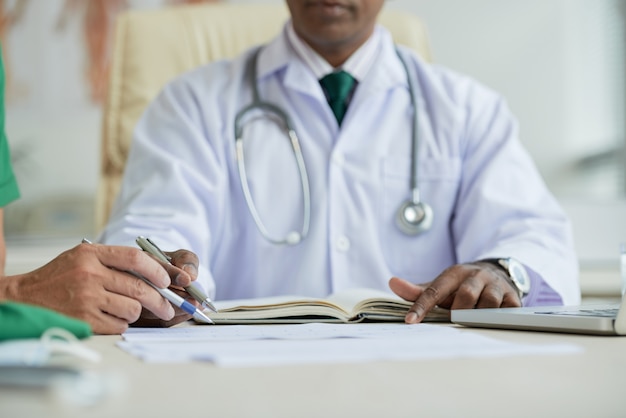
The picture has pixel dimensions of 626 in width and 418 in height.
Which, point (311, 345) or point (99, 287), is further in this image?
point (99, 287)

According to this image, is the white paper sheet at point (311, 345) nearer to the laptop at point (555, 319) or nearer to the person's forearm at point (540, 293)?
the laptop at point (555, 319)

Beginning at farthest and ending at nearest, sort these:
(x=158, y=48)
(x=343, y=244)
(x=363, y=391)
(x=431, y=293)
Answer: (x=158, y=48) → (x=343, y=244) → (x=431, y=293) → (x=363, y=391)

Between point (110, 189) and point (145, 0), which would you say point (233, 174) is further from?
point (145, 0)

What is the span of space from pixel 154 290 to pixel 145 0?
2.01m

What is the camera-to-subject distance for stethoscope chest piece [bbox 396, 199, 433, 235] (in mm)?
1560

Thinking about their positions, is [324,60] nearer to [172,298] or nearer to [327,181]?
[327,181]

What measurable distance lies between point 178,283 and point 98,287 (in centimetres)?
9

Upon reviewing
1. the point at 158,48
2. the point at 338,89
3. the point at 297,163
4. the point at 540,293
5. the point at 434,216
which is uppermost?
the point at 158,48

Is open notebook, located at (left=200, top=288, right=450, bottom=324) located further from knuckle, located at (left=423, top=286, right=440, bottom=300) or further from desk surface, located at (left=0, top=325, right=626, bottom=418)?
desk surface, located at (left=0, top=325, right=626, bottom=418)

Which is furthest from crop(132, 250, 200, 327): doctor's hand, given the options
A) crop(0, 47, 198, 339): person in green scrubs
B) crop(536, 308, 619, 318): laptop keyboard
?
crop(536, 308, 619, 318): laptop keyboard

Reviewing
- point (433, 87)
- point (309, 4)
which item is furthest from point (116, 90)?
point (433, 87)

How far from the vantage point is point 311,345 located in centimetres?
68

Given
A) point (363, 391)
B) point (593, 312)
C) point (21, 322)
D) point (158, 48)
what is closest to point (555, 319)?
point (593, 312)

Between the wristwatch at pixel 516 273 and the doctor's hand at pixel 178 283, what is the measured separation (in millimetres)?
460
